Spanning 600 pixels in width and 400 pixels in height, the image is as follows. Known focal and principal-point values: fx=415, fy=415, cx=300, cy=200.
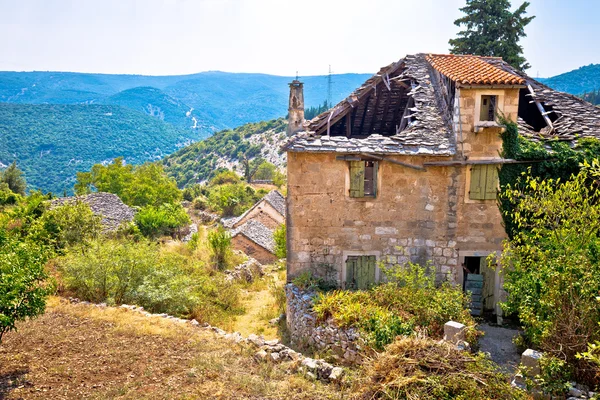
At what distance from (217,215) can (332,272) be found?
39150 millimetres

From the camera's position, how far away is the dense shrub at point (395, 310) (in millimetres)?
9594

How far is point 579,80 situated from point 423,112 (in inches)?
4144

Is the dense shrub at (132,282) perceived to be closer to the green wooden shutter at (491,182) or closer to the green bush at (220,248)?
the green bush at (220,248)

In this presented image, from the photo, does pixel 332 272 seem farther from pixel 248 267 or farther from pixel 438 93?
pixel 248 267

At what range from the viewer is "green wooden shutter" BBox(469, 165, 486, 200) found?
13.0 meters

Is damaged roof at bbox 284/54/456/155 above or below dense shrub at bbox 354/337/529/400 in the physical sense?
above

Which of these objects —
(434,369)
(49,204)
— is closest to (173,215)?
(49,204)

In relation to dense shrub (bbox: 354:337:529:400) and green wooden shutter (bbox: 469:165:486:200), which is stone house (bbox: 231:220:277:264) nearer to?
green wooden shutter (bbox: 469:165:486:200)

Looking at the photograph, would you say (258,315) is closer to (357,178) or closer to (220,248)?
(357,178)

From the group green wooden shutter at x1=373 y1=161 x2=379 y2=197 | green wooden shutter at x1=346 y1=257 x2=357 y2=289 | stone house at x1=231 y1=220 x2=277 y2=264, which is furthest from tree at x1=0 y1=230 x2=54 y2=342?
stone house at x1=231 y1=220 x2=277 y2=264

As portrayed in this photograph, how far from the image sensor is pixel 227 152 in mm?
110062

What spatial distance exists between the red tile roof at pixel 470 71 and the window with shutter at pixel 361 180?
3.67 meters

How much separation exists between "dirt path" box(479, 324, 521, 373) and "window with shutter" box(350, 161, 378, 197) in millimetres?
5245

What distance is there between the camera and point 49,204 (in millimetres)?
27094
